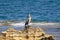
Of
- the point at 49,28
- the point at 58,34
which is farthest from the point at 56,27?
the point at 58,34

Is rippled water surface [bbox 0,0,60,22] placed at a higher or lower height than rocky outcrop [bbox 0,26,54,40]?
lower

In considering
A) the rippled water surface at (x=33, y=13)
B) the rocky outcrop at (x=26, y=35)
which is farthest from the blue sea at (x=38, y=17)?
the rocky outcrop at (x=26, y=35)

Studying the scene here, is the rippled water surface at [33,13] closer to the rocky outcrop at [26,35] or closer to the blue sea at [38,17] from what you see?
the blue sea at [38,17]

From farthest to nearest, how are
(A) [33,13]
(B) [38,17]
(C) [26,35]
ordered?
(A) [33,13], (B) [38,17], (C) [26,35]

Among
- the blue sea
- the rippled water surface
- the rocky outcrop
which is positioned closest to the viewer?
the rocky outcrop

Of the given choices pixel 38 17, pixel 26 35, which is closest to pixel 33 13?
pixel 38 17

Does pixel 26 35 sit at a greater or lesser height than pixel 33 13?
greater

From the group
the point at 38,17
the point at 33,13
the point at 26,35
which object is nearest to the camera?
the point at 26,35

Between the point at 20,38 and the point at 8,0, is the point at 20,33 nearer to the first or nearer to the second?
the point at 20,38

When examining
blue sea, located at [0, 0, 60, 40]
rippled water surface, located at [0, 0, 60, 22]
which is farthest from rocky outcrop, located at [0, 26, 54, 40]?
rippled water surface, located at [0, 0, 60, 22]

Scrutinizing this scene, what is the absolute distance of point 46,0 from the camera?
58656 millimetres

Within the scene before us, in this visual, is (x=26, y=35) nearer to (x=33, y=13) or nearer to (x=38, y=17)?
(x=38, y=17)

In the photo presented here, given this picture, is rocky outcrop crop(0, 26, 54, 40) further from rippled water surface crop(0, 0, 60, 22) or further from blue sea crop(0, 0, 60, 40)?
rippled water surface crop(0, 0, 60, 22)

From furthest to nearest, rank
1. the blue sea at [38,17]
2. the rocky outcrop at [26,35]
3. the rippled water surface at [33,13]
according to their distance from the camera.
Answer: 1. the rippled water surface at [33,13]
2. the blue sea at [38,17]
3. the rocky outcrop at [26,35]
